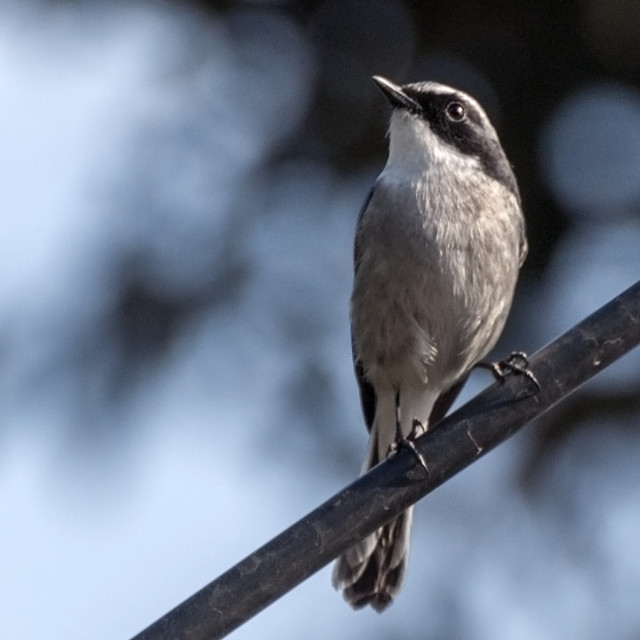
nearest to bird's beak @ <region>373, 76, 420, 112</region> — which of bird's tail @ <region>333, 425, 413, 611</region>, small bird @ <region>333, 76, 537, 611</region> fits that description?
small bird @ <region>333, 76, 537, 611</region>

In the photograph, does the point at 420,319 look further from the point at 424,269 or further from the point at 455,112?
the point at 455,112

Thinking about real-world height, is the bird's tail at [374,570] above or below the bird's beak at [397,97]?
below

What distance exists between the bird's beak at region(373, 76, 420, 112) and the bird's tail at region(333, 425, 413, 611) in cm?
176

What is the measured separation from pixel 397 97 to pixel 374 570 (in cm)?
200

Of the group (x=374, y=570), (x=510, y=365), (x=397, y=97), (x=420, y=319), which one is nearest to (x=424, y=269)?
(x=420, y=319)

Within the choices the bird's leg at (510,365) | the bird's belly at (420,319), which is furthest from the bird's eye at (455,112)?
the bird's leg at (510,365)

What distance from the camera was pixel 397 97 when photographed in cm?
657

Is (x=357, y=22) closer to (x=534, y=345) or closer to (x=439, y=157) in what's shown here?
(x=534, y=345)

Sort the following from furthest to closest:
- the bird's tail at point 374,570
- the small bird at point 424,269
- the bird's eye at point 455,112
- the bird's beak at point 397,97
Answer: the bird's eye at point 455,112
the bird's beak at point 397,97
the small bird at point 424,269
the bird's tail at point 374,570

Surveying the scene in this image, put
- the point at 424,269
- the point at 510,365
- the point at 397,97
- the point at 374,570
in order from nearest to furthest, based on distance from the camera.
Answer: the point at 510,365
the point at 374,570
the point at 424,269
the point at 397,97

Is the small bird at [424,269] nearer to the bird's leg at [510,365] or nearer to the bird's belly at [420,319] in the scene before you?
the bird's belly at [420,319]

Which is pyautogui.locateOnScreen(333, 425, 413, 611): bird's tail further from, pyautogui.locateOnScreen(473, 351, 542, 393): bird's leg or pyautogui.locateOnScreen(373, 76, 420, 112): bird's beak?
pyautogui.locateOnScreen(373, 76, 420, 112): bird's beak

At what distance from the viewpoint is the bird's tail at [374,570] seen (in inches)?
224

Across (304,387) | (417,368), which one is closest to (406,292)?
(417,368)
